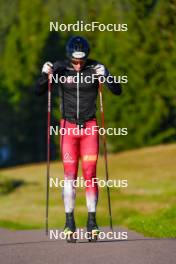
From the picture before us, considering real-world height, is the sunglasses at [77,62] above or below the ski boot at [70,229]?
above

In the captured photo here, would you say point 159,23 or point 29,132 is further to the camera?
point 29,132

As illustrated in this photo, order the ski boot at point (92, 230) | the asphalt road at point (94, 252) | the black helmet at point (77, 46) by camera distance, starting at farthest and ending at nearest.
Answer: the black helmet at point (77, 46)
the ski boot at point (92, 230)
the asphalt road at point (94, 252)

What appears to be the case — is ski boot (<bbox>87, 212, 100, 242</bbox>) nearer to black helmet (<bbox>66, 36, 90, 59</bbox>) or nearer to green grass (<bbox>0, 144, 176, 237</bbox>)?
black helmet (<bbox>66, 36, 90, 59</bbox>)

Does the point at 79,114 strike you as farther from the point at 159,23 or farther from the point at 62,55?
the point at 62,55

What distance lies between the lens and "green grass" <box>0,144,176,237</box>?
31.1 m

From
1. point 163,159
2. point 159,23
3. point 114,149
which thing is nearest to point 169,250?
point 163,159

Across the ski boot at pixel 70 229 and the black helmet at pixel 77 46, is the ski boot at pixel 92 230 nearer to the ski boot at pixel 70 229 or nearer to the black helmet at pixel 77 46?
the ski boot at pixel 70 229

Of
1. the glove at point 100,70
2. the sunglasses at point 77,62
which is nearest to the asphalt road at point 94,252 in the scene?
the glove at point 100,70

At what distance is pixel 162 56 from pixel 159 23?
3288 mm

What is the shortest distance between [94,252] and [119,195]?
31.5m

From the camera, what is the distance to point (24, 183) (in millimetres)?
48406

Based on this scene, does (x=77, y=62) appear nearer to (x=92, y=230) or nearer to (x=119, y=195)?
(x=92, y=230)

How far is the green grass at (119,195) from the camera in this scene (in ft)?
102

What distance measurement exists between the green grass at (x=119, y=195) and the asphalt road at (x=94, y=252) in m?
3.05
